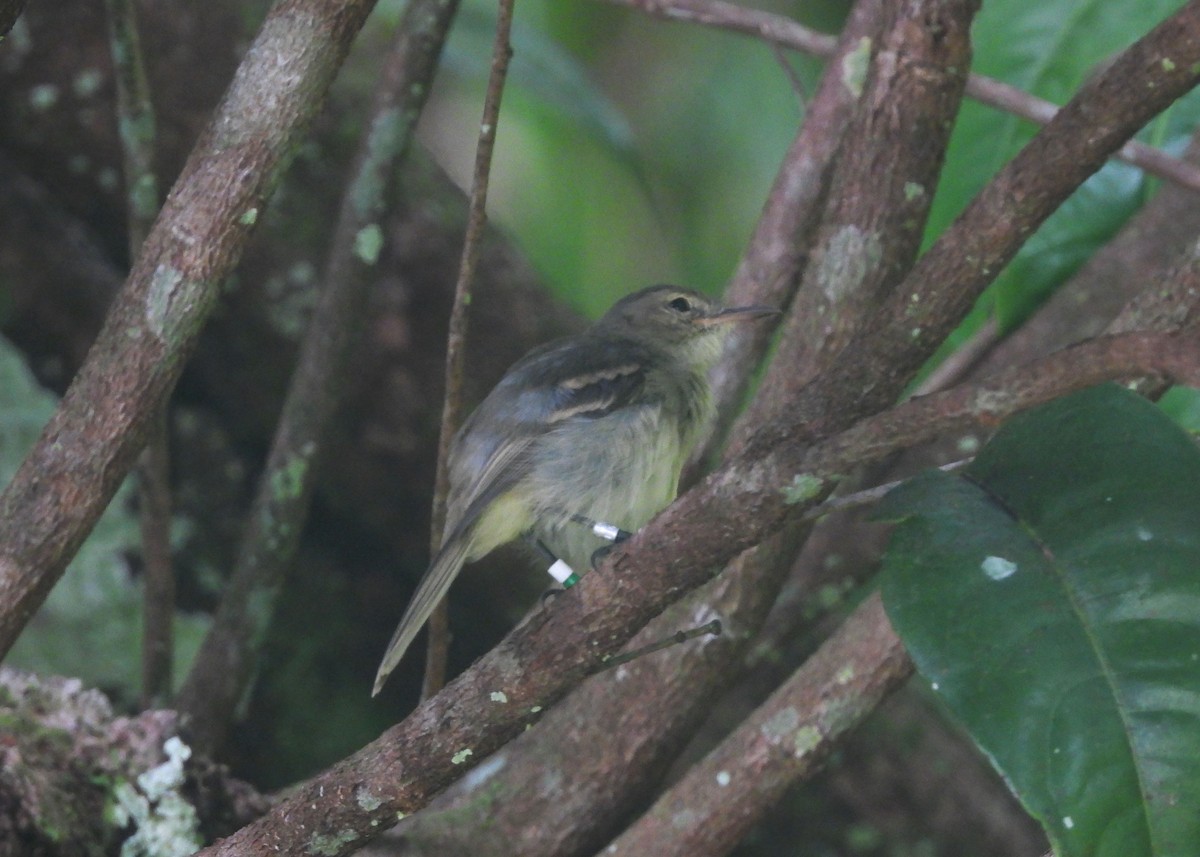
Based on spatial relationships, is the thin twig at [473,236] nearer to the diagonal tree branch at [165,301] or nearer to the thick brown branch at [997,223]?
the diagonal tree branch at [165,301]

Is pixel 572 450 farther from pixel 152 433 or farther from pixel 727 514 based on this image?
pixel 727 514

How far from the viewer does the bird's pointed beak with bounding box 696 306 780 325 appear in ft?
12.2

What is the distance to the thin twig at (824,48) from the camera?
3.37m

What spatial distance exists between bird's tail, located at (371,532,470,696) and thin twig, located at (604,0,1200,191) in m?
1.42

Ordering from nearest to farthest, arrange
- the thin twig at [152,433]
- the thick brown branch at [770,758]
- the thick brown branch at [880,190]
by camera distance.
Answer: the thick brown branch at [880,190] → the thick brown branch at [770,758] → the thin twig at [152,433]

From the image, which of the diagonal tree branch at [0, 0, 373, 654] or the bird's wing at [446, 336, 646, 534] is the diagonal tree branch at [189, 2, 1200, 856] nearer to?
the diagonal tree branch at [0, 0, 373, 654]

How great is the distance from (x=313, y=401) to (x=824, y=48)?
5.24ft

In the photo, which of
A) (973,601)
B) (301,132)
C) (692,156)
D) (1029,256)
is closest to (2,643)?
(301,132)

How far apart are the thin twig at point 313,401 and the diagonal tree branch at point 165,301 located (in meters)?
0.98

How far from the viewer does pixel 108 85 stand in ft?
14.4

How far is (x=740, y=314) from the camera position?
3.78 m

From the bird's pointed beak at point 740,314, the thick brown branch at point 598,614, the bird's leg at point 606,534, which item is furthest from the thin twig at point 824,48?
the thick brown branch at point 598,614

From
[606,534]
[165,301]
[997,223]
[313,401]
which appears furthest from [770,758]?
[165,301]

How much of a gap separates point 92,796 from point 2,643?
0.53 meters
